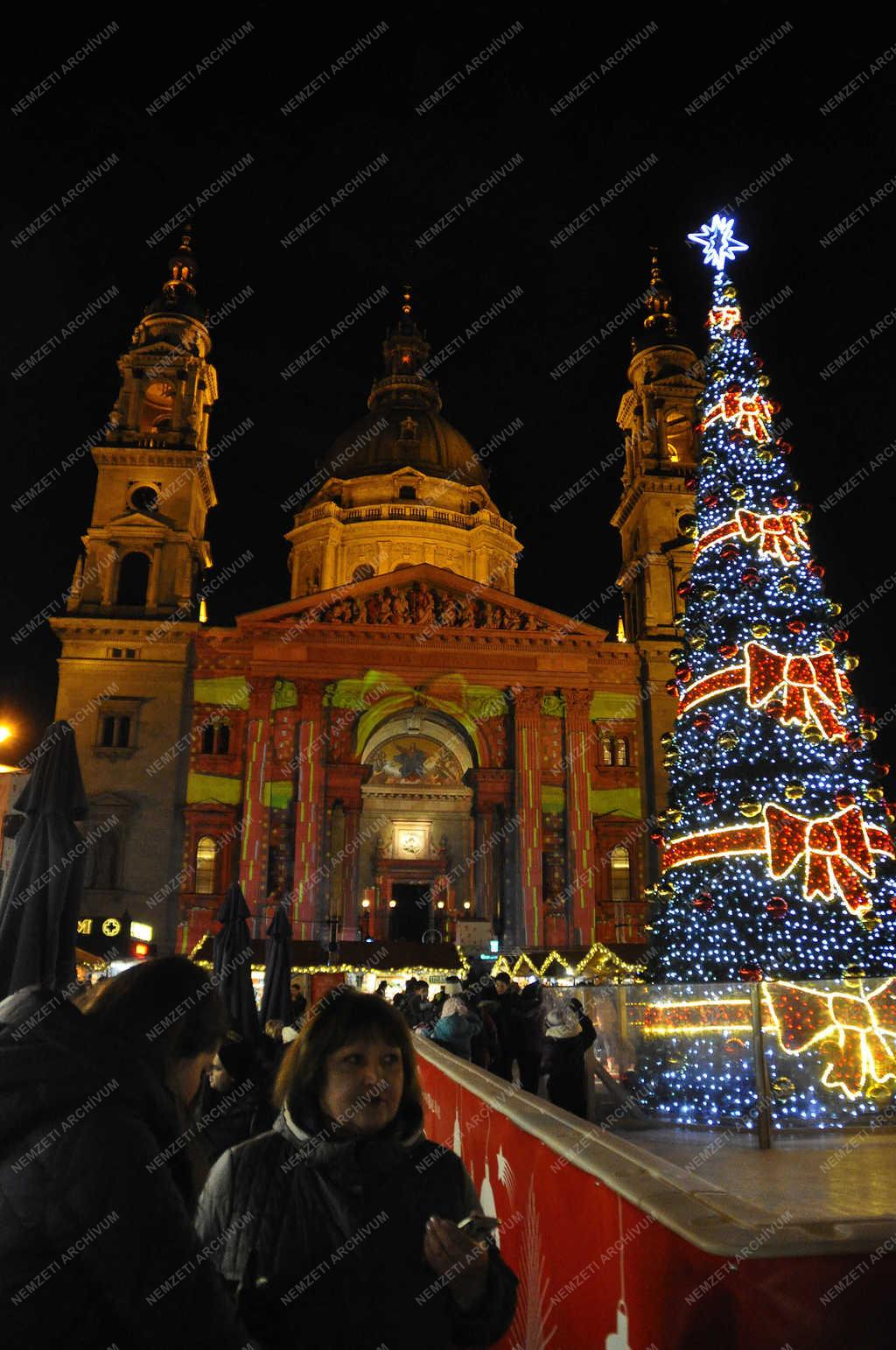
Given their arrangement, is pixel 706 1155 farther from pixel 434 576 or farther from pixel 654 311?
pixel 654 311

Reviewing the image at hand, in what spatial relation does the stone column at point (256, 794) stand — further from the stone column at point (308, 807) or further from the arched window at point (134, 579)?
the arched window at point (134, 579)

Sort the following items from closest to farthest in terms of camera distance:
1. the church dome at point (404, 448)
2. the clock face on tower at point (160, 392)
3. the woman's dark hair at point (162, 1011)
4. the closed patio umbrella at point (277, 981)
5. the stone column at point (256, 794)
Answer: the woman's dark hair at point (162, 1011) → the closed patio umbrella at point (277, 981) → the stone column at point (256, 794) → the clock face on tower at point (160, 392) → the church dome at point (404, 448)

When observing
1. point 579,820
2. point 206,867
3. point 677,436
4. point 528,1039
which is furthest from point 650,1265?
point 677,436

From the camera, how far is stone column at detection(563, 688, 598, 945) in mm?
34344

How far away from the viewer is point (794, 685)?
40.7 feet

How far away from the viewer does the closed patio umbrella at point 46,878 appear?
734 cm

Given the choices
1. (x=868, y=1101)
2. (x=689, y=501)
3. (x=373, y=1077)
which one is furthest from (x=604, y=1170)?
(x=689, y=501)

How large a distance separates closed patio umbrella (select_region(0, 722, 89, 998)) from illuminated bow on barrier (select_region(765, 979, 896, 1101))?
20.2ft

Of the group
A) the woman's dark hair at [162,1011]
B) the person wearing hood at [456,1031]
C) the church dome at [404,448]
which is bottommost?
the person wearing hood at [456,1031]

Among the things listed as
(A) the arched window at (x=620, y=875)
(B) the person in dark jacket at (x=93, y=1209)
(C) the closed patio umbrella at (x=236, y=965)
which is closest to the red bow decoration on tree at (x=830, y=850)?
(C) the closed patio umbrella at (x=236, y=965)

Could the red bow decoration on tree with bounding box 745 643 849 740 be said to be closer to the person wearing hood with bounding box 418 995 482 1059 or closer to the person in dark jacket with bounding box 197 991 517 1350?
the person wearing hood with bounding box 418 995 482 1059

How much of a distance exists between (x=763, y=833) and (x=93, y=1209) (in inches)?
425

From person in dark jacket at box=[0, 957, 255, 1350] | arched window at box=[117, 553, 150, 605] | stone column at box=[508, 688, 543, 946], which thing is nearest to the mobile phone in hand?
person in dark jacket at box=[0, 957, 255, 1350]

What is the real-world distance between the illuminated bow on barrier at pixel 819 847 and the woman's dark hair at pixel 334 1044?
942 centimetres
